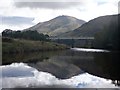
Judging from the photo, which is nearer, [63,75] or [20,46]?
[63,75]

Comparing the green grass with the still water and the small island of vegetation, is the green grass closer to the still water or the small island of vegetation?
the small island of vegetation

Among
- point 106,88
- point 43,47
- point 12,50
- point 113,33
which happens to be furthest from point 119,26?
point 106,88

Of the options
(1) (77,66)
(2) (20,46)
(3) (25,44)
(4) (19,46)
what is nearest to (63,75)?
(1) (77,66)

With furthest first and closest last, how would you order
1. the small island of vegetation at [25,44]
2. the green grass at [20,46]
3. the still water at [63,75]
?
1. the small island of vegetation at [25,44]
2. the green grass at [20,46]
3. the still water at [63,75]

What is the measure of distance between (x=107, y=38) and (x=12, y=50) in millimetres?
63816

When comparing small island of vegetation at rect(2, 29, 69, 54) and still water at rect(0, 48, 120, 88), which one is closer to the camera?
still water at rect(0, 48, 120, 88)

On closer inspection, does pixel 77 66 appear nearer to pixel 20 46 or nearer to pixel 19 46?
pixel 19 46

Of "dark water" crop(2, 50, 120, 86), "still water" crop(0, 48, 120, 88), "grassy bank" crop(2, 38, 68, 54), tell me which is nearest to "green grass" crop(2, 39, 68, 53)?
"grassy bank" crop(2, 38, 68, 54)

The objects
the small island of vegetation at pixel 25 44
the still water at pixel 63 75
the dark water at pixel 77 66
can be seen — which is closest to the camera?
the still water at pixel 63 75

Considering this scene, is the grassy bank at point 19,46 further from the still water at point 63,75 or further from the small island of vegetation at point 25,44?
the still water at point 63,75

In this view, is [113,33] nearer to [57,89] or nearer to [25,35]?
[25,35]

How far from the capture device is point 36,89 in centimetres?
2059

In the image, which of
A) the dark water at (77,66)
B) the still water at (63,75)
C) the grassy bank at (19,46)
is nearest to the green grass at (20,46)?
the grassy bank at (19,46)

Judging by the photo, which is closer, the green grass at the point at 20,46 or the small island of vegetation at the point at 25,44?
the green grass at the point at 20,46
